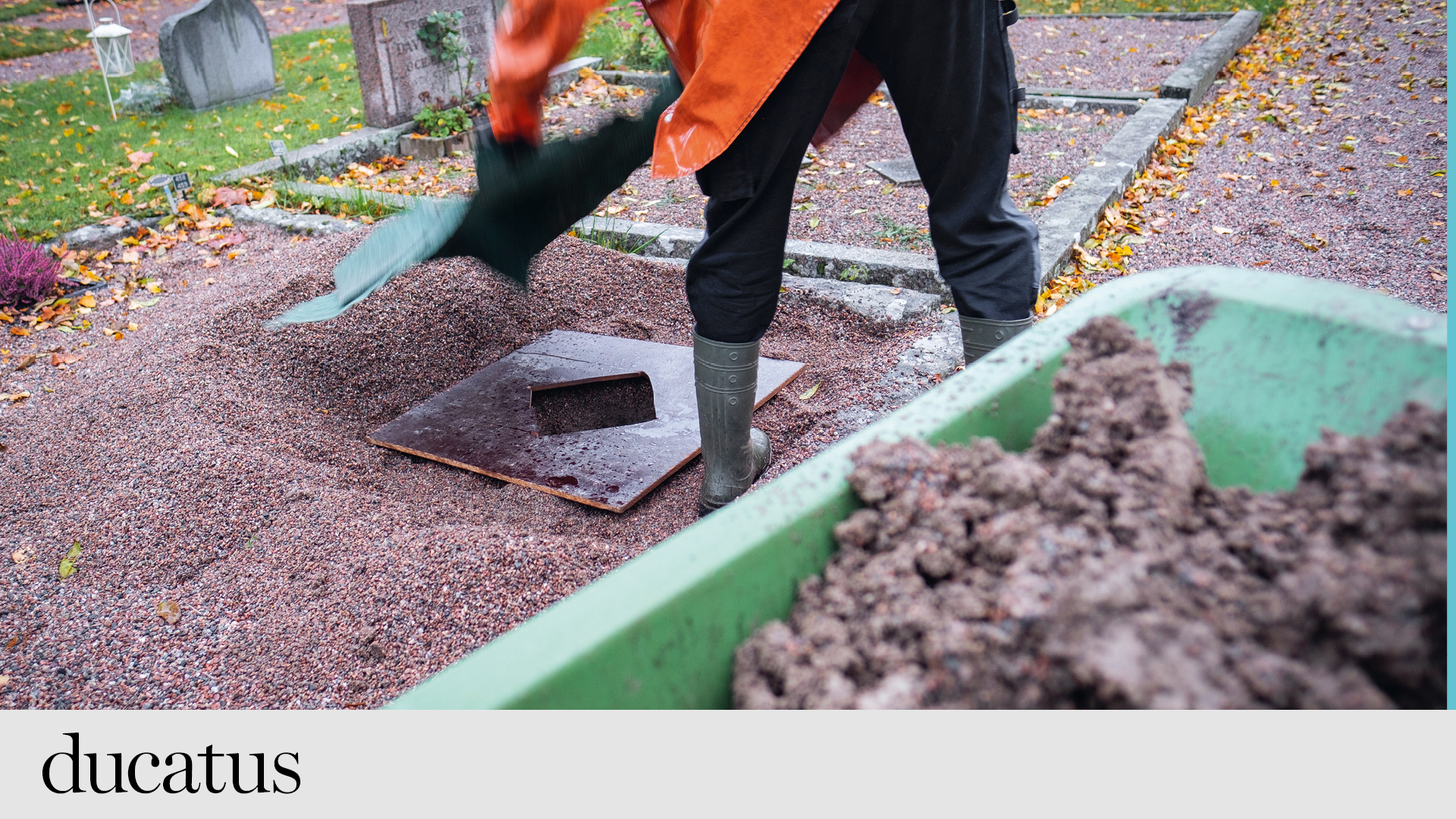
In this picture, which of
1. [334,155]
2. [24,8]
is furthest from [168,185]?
[24,8]

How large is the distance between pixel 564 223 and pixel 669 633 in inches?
70.8

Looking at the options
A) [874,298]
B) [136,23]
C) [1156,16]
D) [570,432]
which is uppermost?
[136,23]

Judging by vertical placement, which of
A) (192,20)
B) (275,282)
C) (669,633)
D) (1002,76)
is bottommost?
(275,282)

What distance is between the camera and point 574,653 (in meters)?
0.81

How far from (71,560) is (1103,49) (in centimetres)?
835

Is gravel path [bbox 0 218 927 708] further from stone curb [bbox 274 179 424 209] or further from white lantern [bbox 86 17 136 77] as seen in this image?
white lantern [bbox 86 17 136 77]

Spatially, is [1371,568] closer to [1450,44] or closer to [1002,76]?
[1450,44]

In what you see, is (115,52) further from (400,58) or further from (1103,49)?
(1103,49)

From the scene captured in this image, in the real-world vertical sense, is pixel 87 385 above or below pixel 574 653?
below

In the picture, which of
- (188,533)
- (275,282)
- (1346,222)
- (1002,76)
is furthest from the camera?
(1346,222)

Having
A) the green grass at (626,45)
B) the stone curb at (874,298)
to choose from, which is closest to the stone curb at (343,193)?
the stone curb at (874,298)

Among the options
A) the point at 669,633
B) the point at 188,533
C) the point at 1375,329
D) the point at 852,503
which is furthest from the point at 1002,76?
the point at 188,533

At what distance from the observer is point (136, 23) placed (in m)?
11.5

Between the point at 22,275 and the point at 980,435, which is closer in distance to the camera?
the point at 980,435
